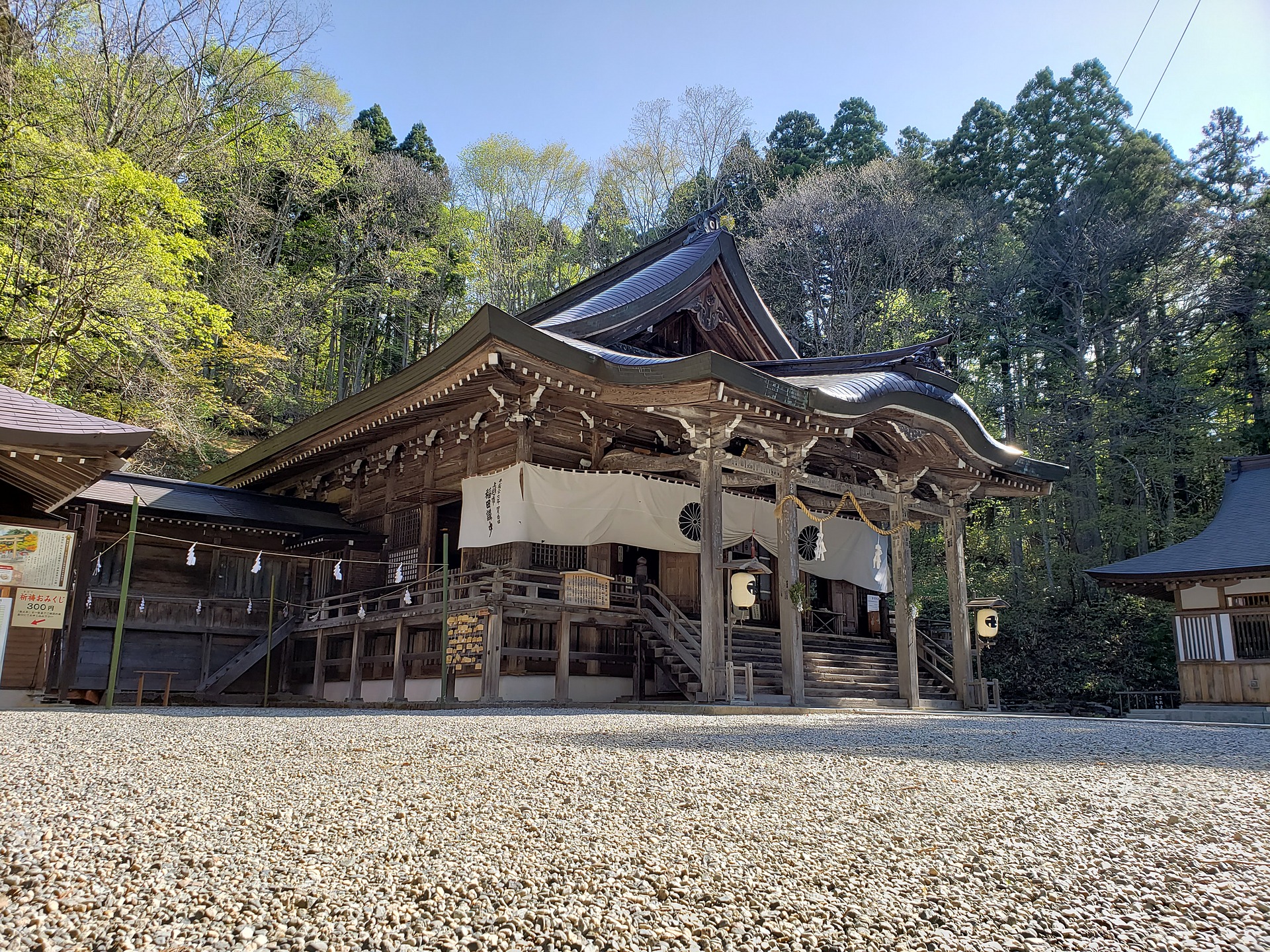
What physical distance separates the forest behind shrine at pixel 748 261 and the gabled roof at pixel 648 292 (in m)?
7.28

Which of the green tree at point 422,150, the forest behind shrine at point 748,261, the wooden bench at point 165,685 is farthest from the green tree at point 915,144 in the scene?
the wooden bench at point 165,685

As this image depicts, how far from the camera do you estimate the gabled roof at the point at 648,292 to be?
1259cm

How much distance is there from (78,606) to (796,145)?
31302 mm

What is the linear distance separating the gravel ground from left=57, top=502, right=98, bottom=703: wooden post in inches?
225

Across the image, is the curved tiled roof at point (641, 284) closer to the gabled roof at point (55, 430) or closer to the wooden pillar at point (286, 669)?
the gabled roof at point (55, 430)

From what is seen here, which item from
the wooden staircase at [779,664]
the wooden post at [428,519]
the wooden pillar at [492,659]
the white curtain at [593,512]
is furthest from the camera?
the wooden post at [428,519]

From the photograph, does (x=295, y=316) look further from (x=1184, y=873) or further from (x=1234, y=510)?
(x=1184, y=873)

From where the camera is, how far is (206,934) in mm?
2066

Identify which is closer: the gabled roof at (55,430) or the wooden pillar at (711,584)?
the gabled roof at (55,430)

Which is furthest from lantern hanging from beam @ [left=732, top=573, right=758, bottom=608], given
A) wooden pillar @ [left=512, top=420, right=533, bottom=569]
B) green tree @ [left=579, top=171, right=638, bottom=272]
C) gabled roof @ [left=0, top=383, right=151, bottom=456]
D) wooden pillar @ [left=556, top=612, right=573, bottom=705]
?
green tree @ [left=579, top=171, right=638, bottom=272]

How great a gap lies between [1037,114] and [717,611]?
85.0ft

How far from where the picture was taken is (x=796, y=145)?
111 feet

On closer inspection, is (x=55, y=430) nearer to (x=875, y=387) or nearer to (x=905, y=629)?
(x=875, y=387)

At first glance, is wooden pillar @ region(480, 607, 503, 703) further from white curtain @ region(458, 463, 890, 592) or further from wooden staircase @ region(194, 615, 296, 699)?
wooden staircase @ region(194, 615, 296, 699)
